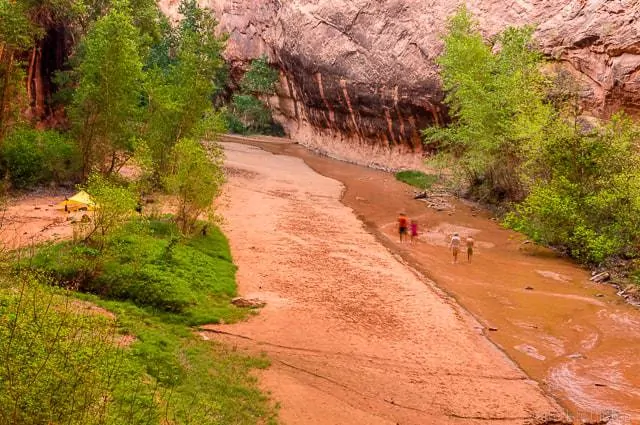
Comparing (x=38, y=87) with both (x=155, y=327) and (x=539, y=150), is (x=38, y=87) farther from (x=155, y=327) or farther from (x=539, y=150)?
(x=539, y=150)

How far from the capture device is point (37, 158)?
25.7 m

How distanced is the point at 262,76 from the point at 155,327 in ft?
166

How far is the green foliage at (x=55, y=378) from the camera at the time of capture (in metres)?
5.87

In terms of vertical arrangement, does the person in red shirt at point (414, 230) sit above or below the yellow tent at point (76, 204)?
above

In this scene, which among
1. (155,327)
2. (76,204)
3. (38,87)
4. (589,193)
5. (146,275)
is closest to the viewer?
(155,327)

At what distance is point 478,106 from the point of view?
29.0 metres

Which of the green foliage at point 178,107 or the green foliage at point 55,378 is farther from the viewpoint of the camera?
the green foliage at point 178,107

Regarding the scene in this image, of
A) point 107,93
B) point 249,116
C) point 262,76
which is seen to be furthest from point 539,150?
point 249,116

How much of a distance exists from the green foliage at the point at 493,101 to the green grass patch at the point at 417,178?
4656 mm

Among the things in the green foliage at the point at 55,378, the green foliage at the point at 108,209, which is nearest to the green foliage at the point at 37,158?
the green foliage at the point at 108,209

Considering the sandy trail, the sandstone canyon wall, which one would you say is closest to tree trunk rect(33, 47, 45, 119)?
the sandy trail

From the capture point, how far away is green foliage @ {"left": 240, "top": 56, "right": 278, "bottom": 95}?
199 ft

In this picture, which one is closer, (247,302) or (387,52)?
(247,302)

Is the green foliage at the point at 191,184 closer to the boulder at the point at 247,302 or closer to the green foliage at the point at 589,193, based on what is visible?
the boulder at the point at 247,302
